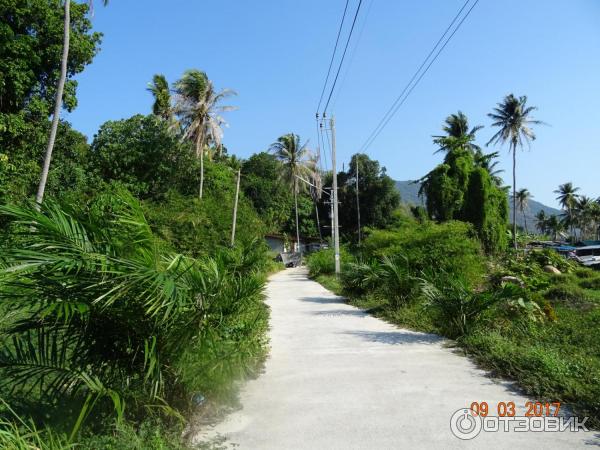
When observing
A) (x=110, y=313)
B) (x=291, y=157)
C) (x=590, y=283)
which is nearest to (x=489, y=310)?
(x=110, y=313)

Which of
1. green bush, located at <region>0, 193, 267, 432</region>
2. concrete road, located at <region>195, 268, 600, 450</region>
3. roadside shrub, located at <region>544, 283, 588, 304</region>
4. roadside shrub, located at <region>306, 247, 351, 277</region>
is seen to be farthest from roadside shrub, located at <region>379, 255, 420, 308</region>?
roadside shrub, located at <region>306, 247, 351, 277</region>

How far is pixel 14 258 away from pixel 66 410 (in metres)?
1.46

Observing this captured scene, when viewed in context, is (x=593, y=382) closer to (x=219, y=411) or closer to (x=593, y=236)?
→ (x=219, y=411)

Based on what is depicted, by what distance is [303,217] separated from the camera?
58.3m

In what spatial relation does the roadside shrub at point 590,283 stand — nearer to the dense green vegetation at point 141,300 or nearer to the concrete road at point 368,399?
the dense green vegetation at point 141,300

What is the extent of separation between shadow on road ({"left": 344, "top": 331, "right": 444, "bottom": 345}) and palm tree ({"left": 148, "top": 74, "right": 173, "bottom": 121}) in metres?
30.7

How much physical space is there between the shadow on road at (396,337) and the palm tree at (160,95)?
30.7 metres

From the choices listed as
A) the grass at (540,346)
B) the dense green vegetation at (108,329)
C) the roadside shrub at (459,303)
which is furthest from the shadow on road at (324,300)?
the dense green vegetation at (108,329)

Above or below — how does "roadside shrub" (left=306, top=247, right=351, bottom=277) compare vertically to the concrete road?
above

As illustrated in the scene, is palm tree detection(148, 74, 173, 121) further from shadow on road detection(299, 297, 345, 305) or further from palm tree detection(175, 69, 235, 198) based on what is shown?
shadow on road detection(299, 297, 345, 305)

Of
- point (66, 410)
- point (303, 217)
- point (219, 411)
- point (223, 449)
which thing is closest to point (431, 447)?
point (223, 449)

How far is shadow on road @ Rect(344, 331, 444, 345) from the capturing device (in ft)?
25.2

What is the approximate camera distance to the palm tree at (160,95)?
115ft

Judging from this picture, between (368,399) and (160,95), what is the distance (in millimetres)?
34668
